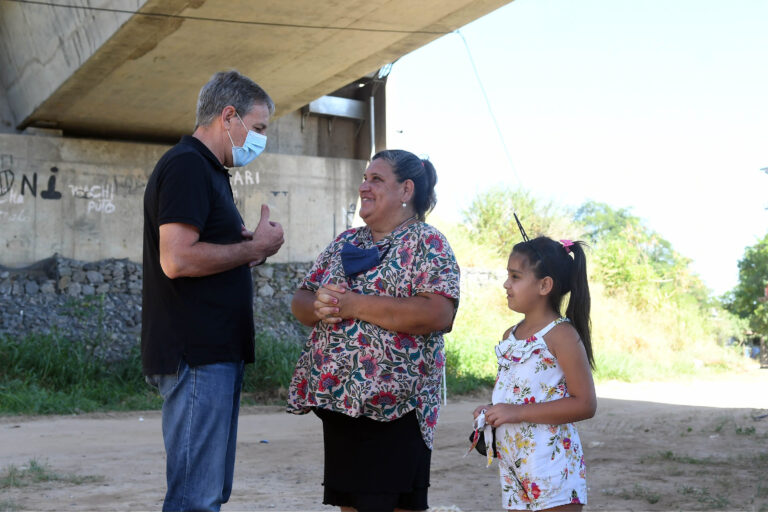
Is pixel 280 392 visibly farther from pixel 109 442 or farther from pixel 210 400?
pixel 210 400

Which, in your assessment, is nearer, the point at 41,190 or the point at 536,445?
the point at 536,445

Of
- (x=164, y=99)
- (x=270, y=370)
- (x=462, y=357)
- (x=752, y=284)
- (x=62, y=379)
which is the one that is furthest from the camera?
(x=752, y=284)

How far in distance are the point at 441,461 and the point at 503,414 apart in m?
3.79

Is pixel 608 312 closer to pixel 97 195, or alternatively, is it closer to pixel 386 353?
pixel 97 195

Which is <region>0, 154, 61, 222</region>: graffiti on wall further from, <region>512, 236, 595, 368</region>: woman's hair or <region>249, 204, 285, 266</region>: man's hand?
<region>512, 236, 595, 368</region>: woman's hair

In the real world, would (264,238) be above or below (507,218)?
below

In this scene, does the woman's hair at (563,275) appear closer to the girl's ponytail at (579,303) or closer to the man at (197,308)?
the girl's ponytail at (579,303)

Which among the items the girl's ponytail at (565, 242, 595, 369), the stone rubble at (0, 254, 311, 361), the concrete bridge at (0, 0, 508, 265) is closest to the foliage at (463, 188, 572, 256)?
the concrete bridge at (0, 0, 508, 265)

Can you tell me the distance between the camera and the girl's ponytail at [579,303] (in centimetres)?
294

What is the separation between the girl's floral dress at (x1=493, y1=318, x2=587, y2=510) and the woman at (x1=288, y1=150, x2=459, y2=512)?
0.94ft

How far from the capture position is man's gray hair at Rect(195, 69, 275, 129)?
9.37 feet

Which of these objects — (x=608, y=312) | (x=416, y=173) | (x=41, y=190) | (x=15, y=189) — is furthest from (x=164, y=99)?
(x=608, y=312)

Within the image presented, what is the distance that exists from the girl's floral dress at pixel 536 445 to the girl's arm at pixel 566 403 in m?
0.06

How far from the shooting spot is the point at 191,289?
2658mm
